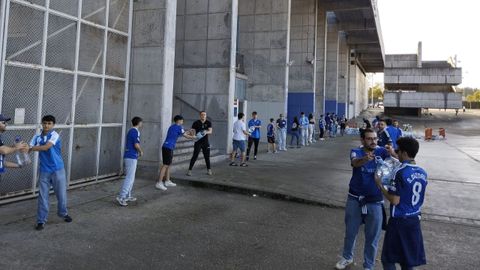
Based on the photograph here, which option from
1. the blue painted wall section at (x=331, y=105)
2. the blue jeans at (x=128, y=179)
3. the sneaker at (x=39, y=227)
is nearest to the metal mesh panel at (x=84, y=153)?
the blue jeans at (x=128, y=179)

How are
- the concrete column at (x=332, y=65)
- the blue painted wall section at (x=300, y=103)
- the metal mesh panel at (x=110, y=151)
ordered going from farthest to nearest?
the concrete column at (x=332, y=65), the blue painted wall section at (x=300, y=103), the metal mesh panel at (x=110, y=151)

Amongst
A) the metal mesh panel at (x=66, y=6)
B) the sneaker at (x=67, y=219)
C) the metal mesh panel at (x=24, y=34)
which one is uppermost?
the metal mesh panel at (x=66, y=6)

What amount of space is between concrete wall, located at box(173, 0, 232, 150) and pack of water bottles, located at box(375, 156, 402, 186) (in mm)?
10204

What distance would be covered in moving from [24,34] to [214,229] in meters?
5.41

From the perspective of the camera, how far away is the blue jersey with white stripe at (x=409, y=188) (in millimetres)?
3686

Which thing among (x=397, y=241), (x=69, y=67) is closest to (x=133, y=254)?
(x=397, y=241)

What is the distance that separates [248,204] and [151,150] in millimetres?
3684

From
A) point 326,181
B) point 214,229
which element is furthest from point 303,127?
point 214,229

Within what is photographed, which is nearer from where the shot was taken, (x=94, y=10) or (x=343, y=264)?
(x=343, y=264)

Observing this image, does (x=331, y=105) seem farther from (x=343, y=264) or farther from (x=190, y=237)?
(x=343, y=264)

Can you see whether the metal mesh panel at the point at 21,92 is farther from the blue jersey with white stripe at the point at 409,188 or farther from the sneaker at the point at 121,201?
the blue jersey with white stripe at the point at 409,188

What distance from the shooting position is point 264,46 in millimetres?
21141

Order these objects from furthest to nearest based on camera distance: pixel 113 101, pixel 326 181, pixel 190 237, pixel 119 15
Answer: pixel 326 181
pixel 119 15
pixel 113 101
pixel 190 237

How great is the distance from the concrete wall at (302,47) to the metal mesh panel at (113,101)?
1774 centimetres
